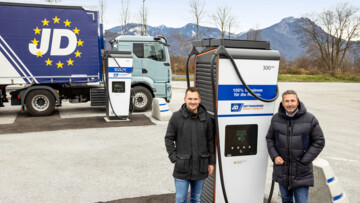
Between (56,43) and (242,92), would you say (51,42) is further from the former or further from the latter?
(242,92)

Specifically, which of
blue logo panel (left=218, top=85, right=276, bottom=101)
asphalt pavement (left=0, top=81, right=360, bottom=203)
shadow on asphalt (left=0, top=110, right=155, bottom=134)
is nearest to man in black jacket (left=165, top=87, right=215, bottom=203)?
blue logo panel (left=218, top=85, right=276, bottom=101)

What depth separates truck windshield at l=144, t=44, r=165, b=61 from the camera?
36.7 ft

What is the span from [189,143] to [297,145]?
1126 millimetres

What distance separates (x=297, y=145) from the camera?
3104 mm

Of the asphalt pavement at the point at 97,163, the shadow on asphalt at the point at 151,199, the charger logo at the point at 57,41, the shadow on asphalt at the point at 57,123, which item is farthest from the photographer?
the charger logo at the point at 57,41

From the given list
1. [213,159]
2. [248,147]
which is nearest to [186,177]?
[213,159]

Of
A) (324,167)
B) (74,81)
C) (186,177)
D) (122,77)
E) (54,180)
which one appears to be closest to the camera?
(186,177)

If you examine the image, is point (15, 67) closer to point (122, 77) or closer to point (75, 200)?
point (122, 77)

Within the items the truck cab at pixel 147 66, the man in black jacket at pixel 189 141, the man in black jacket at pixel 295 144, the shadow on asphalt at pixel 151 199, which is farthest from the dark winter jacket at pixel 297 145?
the truck cab at pixel 147 66

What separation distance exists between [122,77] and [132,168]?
4.60 metres

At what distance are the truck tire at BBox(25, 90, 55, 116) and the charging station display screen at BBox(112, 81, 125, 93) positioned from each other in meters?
2.52

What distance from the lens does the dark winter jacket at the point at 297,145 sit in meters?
3.08

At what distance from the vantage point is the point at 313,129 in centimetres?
310

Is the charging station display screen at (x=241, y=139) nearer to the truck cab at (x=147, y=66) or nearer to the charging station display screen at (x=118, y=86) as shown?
the charging station display screen at (x=118, y=86)
